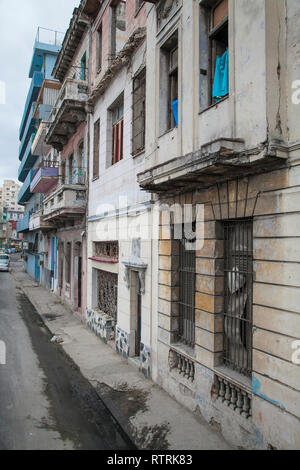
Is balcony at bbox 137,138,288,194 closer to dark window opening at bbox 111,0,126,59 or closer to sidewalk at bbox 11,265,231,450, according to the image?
sidewalk at bbox 11,265,231,450

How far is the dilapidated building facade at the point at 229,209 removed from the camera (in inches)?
180

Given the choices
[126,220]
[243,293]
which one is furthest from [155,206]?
[243,293]

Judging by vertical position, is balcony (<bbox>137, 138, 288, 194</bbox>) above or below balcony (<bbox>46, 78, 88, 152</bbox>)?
below

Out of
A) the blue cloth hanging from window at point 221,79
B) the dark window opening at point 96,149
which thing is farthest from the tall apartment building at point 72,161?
the blue cloth hanging from window at point 221,79

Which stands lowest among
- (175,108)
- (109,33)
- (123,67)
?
(175,108)

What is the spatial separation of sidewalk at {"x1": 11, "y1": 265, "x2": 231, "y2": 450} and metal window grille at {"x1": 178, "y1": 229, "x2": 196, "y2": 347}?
135 cm

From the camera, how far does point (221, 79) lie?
596 centimetres

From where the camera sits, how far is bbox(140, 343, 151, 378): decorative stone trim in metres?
8.23

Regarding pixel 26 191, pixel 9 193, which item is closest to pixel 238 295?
pixel 26 191

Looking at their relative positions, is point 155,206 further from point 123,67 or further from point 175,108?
point 123,67

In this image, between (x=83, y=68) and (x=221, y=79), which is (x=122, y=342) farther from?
(x=83, y=68)

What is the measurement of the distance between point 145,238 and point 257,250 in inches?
160

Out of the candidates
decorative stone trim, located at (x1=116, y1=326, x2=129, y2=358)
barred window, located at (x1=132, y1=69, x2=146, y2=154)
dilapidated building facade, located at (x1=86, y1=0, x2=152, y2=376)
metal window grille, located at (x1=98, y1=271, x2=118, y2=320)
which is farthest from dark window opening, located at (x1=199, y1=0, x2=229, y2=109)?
metal window grille, located at (x1=98, y1=271, x2=118, y2=320)
